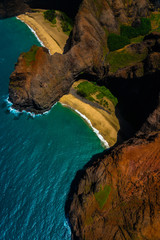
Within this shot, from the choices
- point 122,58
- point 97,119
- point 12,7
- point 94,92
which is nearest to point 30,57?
point 94,92

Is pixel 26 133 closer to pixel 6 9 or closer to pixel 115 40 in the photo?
pixel 115 40

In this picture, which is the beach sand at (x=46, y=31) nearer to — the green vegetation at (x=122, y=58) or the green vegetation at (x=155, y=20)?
the green vegetation at (x=122, y=58)

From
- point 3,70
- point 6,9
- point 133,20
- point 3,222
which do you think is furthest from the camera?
point 6,9

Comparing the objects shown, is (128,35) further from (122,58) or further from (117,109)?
(117,109)

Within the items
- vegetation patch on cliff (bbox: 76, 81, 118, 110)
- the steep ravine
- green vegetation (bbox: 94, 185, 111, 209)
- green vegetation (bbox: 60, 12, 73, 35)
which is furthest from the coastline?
green vegetation (bbox: 60, 12, 73, 35)

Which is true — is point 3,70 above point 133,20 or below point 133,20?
above

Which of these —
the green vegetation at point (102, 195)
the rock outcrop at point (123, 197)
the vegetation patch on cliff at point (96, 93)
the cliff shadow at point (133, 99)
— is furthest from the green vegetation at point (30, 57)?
the green vegetation at point (102, 195)

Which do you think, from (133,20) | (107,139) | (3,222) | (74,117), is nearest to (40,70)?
(74,117)
